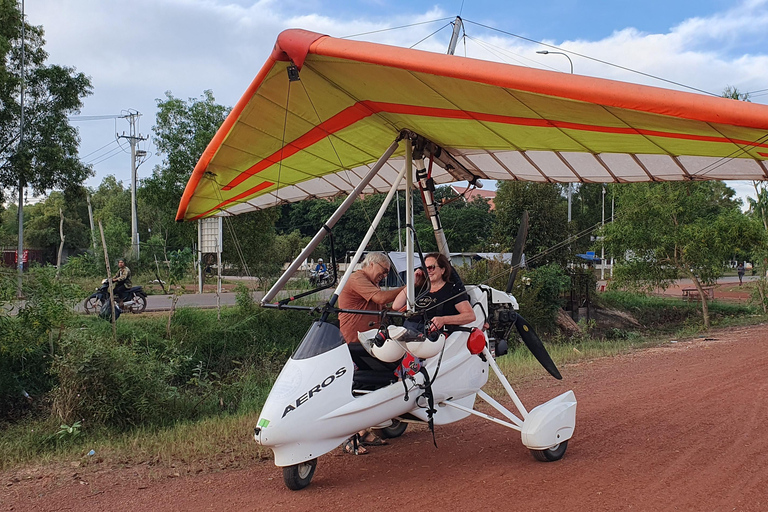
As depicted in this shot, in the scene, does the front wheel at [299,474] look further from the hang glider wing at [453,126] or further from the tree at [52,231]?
the tree at [52,231]

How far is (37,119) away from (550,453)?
2117cm

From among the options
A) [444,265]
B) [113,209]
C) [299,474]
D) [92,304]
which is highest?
[113,209]

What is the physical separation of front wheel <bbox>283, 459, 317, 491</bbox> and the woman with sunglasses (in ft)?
5.35

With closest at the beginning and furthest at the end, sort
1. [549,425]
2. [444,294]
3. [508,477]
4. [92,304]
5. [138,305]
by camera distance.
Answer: [508,477]
[549,425]
[444,294]
[92,304]
[138,305]

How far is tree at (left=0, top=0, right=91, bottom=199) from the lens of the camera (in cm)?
1962

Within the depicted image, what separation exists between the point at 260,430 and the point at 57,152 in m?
19.6

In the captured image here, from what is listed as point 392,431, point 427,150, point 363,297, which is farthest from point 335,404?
point 427,150

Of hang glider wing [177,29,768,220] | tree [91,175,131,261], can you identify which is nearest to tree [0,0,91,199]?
tree [91,175,131,261]

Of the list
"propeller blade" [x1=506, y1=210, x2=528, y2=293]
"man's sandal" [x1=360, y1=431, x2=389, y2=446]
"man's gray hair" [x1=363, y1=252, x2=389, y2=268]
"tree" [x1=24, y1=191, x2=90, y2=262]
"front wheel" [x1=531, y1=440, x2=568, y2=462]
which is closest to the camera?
"front wheel" [x1=531, y1=440, x2=568, y2=462]

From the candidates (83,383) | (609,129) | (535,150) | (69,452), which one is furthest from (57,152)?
(609,129)

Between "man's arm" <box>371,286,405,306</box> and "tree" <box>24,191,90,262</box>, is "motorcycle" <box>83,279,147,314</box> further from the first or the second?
"tree" <box>24,191,90,262</box>

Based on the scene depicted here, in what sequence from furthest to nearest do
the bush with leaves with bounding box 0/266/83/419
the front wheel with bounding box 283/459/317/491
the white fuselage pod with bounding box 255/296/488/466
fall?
the bush with leaves with bounding box 0/266/83/419 < the front wheel with bounding box 283/459/317/491 < the white fuselage pod with bounding box 255/296/488/466

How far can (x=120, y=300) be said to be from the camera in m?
14.4

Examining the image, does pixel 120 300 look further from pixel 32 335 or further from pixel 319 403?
pixel 319 403
